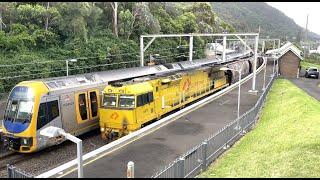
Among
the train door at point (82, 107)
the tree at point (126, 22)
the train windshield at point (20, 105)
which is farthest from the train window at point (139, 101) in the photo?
the tree at point (126, 22)

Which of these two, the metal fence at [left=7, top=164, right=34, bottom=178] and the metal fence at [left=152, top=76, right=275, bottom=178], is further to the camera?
the metal fence at [left=152, top=76, right=275, bottom=178]

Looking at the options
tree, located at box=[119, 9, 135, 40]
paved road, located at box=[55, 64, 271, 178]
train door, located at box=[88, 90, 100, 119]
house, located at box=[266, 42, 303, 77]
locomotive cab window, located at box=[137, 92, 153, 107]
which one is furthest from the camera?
house, located at box=[266, 42, 303, 77]

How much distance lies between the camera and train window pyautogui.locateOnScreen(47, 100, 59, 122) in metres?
17.2

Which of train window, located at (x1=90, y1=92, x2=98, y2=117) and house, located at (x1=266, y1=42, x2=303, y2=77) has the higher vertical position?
house, located at (x1=266, y1=42, x2=303, y2=77)

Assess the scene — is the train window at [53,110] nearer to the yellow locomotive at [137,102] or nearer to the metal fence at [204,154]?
the yellow locomotive at [137,102]

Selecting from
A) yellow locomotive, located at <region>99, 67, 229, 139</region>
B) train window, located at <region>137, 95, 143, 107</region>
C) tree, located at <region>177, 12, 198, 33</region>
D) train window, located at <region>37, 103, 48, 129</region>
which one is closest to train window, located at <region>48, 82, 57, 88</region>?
train window, located at <region>37, 103, 48, 129</region>

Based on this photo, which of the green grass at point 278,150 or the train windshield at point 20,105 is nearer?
the green grass at point 278,150

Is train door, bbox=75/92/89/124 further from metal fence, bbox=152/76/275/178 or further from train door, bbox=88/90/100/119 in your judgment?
metal fence, bbox=152/76/275/178

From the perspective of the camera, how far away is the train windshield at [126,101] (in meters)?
18.7

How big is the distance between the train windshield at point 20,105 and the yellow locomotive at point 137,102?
4037 mm

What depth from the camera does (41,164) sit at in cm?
1603

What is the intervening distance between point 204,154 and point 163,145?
3.07 meters

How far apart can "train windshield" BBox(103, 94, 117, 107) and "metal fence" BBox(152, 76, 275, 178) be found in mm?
6508

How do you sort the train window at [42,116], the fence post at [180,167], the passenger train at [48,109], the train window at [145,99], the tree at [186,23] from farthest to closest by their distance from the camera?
1. the tree at [186,23]
2. the train window at [145,99]
3. the train window at [42,116]
4. the passenger train at [48,109]
5. the fence post at [180,167]
